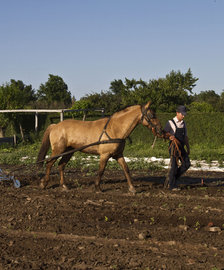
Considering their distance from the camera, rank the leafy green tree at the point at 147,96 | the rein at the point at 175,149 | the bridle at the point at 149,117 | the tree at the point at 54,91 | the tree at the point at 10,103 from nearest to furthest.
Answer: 1. the bridle at the point at 149,117
2. the rein at the point at 175,149
3. the tree at the point at 10,103
4. the leafy green tree at the point at 147,96
5. the tree at the point at 54,91

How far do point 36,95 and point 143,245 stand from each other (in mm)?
82565

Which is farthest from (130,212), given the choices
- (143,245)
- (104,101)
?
(104,101)

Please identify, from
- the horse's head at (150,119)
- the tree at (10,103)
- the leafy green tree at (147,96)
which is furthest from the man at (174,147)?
the leafy green tree at (147,96)

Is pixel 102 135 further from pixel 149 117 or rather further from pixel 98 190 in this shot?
pixel 98 190

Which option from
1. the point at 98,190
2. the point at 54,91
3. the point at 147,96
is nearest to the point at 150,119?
the point at 98,190

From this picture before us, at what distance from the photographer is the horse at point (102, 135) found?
8.10 metres

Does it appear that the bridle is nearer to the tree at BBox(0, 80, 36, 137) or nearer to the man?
the man

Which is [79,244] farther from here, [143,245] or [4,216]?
[4,216]

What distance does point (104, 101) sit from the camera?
46.9m

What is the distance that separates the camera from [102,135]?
833 cm

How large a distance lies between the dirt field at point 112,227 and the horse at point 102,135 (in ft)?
2.49

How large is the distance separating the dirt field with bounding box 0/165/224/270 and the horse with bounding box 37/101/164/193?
2.49 feet

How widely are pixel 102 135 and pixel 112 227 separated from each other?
116 inches

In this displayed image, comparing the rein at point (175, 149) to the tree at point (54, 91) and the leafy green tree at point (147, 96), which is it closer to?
the leafy green tree at point (147, 96)
